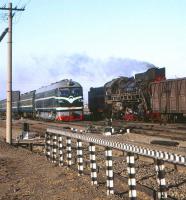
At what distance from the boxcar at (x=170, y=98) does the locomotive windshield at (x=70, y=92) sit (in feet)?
30.1

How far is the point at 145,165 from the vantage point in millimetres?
14484

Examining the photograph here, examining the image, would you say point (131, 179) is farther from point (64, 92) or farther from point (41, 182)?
point (64, 92)

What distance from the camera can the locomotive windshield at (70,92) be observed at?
4484 cm

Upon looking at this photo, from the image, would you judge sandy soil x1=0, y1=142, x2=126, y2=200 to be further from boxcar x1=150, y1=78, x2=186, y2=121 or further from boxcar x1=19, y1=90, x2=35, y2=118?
boxcar x1=19, y1=90, x2=35, y2=118

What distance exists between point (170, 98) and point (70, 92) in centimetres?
1242

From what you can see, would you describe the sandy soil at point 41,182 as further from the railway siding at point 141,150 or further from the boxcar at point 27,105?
the boxcar at point 27,105

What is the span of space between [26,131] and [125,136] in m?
5.58

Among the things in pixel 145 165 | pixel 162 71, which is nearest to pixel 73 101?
pixel 162 71

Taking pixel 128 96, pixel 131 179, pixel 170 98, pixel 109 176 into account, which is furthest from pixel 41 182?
pixel 128 96

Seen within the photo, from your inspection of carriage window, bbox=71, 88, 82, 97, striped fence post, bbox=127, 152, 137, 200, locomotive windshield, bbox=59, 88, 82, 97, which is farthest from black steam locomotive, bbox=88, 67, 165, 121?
striped fence post, bbox=127, 152, 137, 200

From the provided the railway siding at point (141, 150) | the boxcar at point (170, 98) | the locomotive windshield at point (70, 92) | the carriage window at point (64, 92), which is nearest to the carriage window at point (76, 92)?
the locomotive windshield at point (70, 92)

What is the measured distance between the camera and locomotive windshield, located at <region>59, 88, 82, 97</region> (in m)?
44.8

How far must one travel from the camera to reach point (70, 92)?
45.2 meters

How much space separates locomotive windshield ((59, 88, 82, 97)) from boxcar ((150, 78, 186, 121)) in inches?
361
